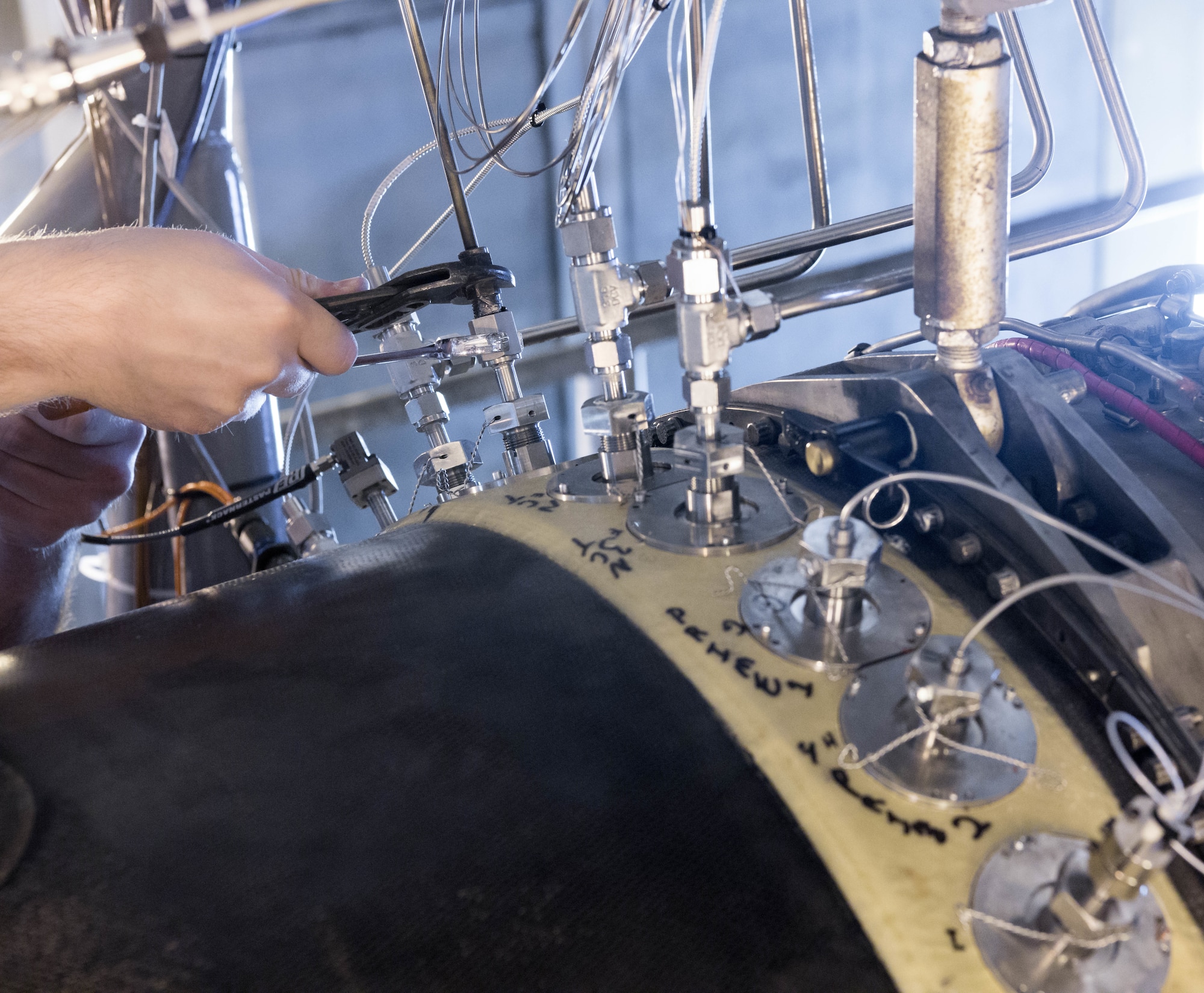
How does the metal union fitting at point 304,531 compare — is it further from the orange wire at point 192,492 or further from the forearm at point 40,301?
the forearm at point 40,301

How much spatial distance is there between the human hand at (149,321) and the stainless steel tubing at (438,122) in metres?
0.14

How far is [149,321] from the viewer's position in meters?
0.75

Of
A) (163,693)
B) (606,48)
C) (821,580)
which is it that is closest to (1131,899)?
(821,580)

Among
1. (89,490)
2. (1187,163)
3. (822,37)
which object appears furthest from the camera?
(1187,163)

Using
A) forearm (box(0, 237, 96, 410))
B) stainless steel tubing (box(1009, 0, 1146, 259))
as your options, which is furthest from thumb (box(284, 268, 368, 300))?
stainless steel tubing (box(1009, 0, 1146, 259))

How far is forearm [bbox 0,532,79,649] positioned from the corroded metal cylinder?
97cm

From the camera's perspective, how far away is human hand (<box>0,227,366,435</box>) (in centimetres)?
74

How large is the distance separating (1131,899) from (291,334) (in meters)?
0.65

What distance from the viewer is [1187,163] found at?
12.3 feet

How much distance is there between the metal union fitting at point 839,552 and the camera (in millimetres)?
574

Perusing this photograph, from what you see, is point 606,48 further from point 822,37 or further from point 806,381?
point 822,37

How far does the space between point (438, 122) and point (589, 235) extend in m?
0.19

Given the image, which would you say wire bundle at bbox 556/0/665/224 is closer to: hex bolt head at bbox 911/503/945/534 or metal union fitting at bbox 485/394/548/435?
metal union fitting at bbox 485/394/548/435

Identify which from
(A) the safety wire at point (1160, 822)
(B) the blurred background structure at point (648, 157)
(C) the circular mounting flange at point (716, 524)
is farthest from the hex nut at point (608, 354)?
(B) the blurred background structure at point (648, 157)
